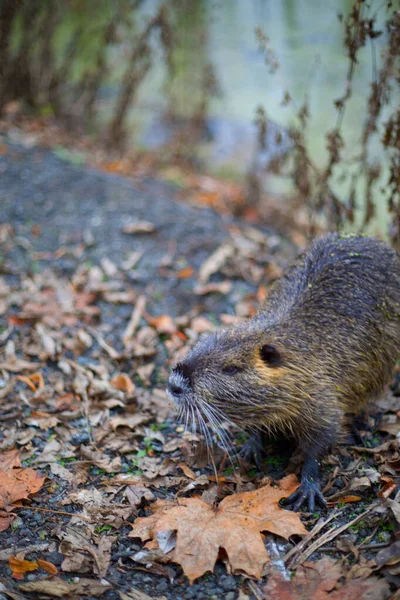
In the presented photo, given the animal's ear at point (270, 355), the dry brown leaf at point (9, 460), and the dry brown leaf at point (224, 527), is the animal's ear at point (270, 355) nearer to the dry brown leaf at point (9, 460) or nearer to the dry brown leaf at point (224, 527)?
the dry brown leaf at point (224, 527)

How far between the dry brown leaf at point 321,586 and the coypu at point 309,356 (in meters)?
0.46

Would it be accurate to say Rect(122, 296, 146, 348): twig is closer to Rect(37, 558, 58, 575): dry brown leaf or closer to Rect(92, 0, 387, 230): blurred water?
Rect(37, 558, 58, 575): dry brown leaf

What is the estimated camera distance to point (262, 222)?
20.4 ft

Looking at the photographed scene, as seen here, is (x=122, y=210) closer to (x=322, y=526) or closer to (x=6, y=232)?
(x=6, y=232)

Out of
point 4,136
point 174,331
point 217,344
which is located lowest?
point 174,331

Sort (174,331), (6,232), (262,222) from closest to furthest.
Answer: (174,331) < (6,232) < (262,222)

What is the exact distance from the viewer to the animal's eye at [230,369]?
10.2 ft

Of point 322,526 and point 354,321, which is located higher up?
point 354,321

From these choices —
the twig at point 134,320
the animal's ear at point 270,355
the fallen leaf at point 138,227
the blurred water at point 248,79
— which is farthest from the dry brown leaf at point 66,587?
the blurred water at point 248,79

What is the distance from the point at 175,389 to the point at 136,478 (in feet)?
1.67

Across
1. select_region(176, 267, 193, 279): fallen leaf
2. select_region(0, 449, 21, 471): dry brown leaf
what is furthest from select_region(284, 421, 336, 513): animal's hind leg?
select_region(176, 267, 193, 279): fallen leaf

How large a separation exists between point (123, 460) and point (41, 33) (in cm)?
570

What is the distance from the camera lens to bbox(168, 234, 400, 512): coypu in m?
3.08

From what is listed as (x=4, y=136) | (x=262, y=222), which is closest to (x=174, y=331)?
(x=262, y=222)
